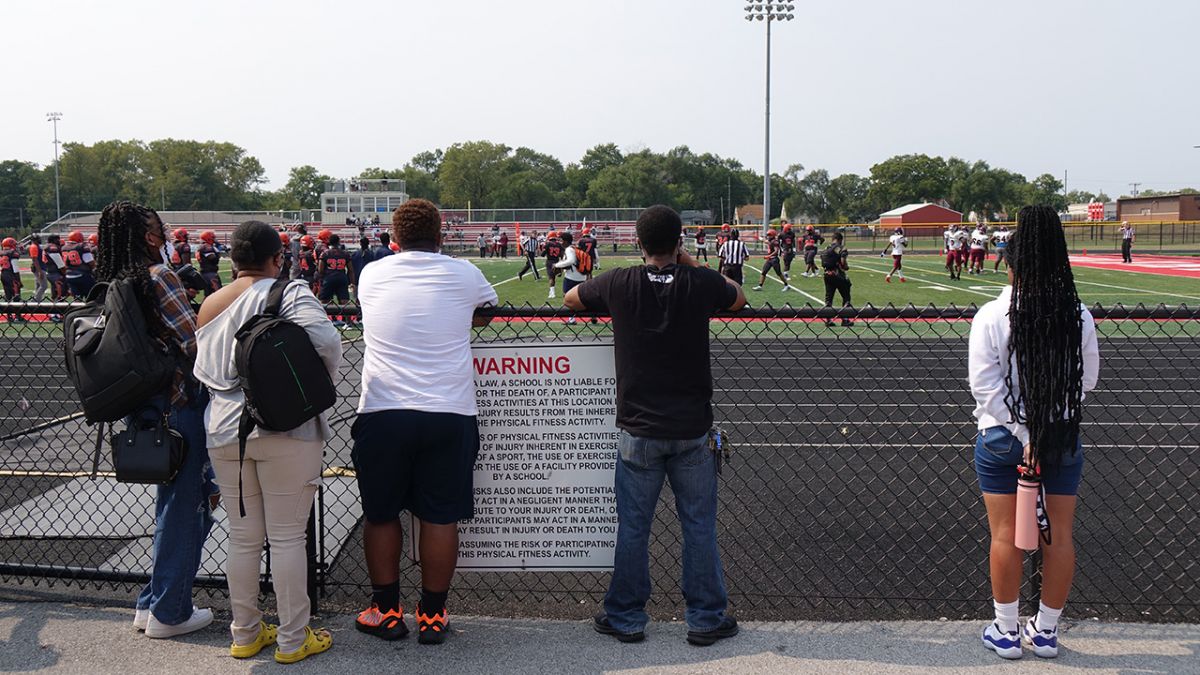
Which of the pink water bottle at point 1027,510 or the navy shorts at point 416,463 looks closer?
the pink water bottle at point 1027,510

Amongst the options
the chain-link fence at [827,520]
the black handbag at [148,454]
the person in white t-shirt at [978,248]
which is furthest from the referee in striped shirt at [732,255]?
the black handbag at [148,454]

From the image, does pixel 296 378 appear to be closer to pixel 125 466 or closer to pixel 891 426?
pixel 125 466

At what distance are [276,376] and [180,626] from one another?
138cm

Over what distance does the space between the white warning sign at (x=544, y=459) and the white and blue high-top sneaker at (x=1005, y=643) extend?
1.63 metres

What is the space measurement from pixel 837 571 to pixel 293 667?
282 cm

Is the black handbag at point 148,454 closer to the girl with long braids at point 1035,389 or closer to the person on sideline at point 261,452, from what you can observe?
the person on sideline at point 261,452

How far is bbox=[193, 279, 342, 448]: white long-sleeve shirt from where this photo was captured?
3.63 meters

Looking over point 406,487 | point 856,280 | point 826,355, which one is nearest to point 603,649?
point 406,487

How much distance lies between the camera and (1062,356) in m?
3.57

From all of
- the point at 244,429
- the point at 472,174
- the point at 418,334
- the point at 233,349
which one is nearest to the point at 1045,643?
the point at 418,334

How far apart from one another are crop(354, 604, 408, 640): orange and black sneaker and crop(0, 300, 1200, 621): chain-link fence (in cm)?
44

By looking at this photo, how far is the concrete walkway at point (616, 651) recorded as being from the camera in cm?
372

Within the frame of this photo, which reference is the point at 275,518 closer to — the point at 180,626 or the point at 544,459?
the point at 180,626

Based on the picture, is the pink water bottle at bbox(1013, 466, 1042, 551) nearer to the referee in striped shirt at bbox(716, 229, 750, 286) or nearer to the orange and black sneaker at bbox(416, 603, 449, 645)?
the orange and black sneaker at bbox(416, 603, 449, 645)
